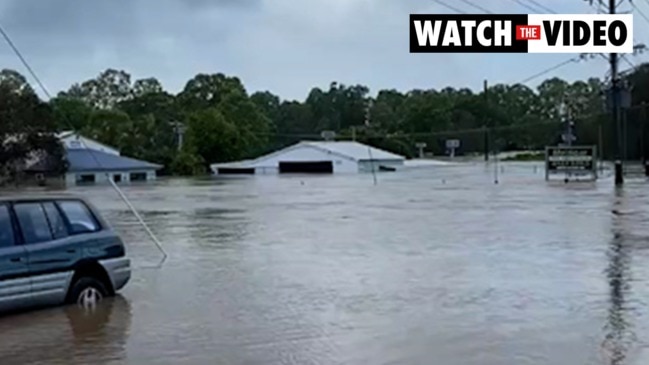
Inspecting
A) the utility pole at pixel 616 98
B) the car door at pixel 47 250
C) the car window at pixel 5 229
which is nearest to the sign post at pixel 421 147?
the utility pole at pixel 616 98

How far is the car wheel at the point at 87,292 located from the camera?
37.8 feet

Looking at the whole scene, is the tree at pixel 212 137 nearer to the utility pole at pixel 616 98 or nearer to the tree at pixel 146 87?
the tree at pixel 146 87

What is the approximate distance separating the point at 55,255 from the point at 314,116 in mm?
142230

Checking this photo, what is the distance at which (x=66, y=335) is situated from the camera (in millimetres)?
A: 10023

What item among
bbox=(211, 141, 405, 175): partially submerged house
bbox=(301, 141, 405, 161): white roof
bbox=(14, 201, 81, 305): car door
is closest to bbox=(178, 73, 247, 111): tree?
bbox=(301, 141, 405, 161): white roof

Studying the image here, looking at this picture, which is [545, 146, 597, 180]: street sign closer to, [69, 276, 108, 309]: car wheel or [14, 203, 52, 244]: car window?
[69, 276, 108, 309]: car wheel

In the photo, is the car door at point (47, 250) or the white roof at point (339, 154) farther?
the white roof at point (339, 154)

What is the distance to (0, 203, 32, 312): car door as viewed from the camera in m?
10.5

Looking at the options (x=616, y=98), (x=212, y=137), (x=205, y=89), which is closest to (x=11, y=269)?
(x=616, y=98)

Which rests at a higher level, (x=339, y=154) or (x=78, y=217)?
(x=78, y=217)

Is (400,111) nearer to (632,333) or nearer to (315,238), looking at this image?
(315,238)

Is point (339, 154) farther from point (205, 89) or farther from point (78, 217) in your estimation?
point (78, 217)

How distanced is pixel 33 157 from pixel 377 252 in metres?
50.2

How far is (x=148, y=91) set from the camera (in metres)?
136
